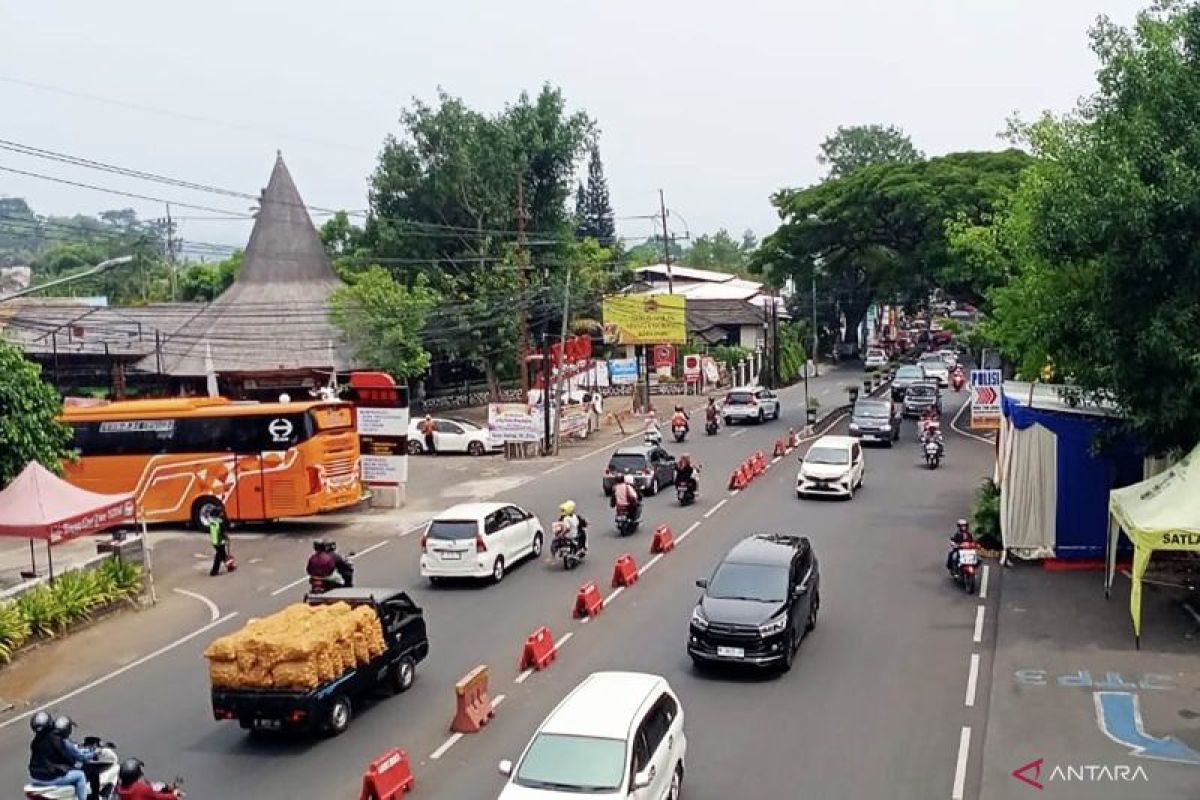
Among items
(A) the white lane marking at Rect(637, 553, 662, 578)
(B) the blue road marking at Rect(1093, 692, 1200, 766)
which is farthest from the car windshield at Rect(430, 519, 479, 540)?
(B) the blue road marking at Rect(1093, 692, 1200, 766)

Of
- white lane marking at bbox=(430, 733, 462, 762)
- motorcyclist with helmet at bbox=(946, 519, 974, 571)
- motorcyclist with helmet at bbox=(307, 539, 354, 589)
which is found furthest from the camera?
motorcyclist with helmet at bbox=(946, 519, 974, 571)

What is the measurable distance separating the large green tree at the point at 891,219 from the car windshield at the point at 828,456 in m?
14.7

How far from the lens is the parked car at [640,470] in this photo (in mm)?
34438

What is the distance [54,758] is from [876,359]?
247ft

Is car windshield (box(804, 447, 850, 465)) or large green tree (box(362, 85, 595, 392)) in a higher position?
large green tree (box(362, 85, 595, 392))

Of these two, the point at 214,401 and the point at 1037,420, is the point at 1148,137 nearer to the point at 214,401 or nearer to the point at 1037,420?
the point at 1037,420

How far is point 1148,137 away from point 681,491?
16300mm

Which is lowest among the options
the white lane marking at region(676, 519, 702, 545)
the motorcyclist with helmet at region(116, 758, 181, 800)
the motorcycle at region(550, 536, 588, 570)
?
the white lane marking at region(676, 519, 702, 545)

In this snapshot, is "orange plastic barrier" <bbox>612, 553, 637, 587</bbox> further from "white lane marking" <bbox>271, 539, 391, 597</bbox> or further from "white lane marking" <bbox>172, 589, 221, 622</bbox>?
"white lane marking" <bbox>172, 589, 221, 622</bbox>

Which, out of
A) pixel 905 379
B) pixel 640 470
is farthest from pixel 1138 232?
pixel 905 379

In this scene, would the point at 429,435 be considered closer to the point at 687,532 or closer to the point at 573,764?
the point at 687,532

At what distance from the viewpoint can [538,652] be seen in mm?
Result: 18094

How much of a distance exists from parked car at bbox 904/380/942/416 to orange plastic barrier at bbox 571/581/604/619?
111 ft

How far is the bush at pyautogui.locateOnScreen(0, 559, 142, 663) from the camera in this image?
20.3 m
